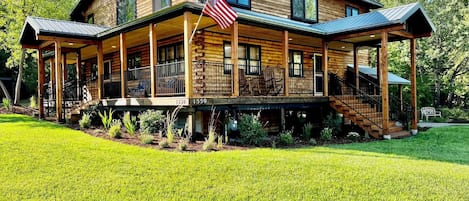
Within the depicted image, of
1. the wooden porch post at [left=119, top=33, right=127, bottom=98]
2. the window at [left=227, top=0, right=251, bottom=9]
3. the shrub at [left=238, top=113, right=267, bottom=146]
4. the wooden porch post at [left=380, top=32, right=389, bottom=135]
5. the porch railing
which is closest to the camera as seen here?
the shrub at [left=238, top=113, right=267, bottom=146]

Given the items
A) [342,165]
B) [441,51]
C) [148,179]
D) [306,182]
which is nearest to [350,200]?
[306,182]

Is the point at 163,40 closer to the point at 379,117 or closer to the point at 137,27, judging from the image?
the point at 137,27

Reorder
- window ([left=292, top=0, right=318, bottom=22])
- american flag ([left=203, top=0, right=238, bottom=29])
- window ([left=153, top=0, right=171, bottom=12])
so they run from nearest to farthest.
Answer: american flag ([left=203, top=0, right=238, bottom=29]) → window ([left=153, top=0, right=171, bottom=12]) → window ([left=292, top=0, right=318, bottom=22])

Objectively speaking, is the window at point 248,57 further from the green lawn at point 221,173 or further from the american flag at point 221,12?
the green lawn at point 221,173

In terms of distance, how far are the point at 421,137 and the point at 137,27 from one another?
10770mm

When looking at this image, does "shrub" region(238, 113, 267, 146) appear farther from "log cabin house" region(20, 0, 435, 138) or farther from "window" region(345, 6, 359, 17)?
"window" region(345, 6, 359, 17)

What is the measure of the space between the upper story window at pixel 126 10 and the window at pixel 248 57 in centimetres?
534

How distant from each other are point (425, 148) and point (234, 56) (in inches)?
242

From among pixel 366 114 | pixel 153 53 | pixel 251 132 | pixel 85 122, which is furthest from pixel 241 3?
pixel 85 122

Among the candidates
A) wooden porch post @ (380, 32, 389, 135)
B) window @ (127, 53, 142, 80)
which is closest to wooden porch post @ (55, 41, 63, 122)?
window @ (127, 53, 142, 80)

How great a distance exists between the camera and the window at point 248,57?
1395 centimetres

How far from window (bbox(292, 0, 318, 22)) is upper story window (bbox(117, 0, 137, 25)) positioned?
734cm

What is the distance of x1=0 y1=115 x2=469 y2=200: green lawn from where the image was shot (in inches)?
227

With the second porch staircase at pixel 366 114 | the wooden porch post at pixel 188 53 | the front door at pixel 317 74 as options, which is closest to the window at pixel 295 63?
the front door at pixel 317 74
